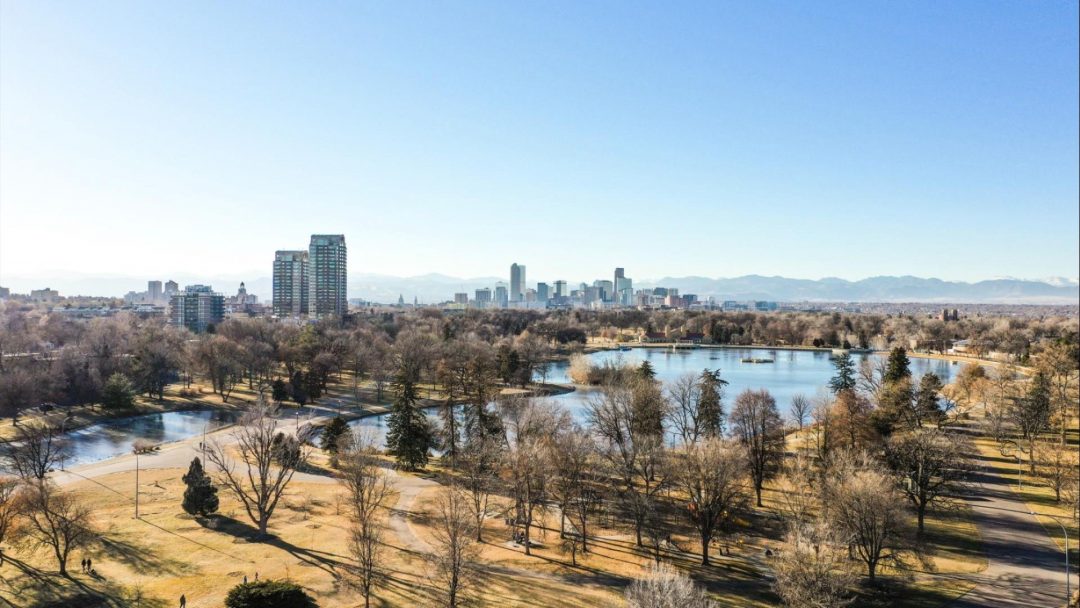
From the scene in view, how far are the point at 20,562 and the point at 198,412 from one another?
43526mm

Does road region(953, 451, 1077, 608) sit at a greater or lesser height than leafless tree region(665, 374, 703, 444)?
lesser

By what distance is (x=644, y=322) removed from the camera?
19650cm

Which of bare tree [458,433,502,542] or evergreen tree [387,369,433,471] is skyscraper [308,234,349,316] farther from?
bare tree [458,433,502,542]

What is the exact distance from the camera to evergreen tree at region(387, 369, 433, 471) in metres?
45.4

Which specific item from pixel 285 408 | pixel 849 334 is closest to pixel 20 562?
pixel 285 408

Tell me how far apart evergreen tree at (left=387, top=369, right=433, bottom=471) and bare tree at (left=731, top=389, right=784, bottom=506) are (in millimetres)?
21140

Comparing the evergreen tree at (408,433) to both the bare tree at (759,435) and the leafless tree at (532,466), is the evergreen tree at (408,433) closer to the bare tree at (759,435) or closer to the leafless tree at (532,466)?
the leafless tree at (532,466)

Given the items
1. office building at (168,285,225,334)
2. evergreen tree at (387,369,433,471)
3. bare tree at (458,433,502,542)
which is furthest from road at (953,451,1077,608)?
office building at (168,285,225,334)

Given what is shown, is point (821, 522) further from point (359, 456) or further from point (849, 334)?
point (849, 334)

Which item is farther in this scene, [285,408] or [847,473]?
[285,408]

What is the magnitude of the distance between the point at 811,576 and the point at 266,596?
18.8m

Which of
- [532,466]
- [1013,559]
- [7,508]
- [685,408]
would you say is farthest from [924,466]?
[7,508]

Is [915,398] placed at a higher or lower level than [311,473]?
higher

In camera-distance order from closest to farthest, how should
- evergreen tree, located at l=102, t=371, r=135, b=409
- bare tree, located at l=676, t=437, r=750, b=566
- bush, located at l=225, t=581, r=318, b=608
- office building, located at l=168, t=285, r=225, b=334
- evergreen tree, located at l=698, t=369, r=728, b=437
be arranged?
bush, located at l=225, t=581, r=318, b=608 < bare tree, located at l=676, t=437, r=750, b=566 < evergreen tree, located at l=698, t=369, r=728, b=437 < evergreen tree, located at l=102, t=371, r=135, b=409 < office building, located at l=168, t=285, r=225, b=334
